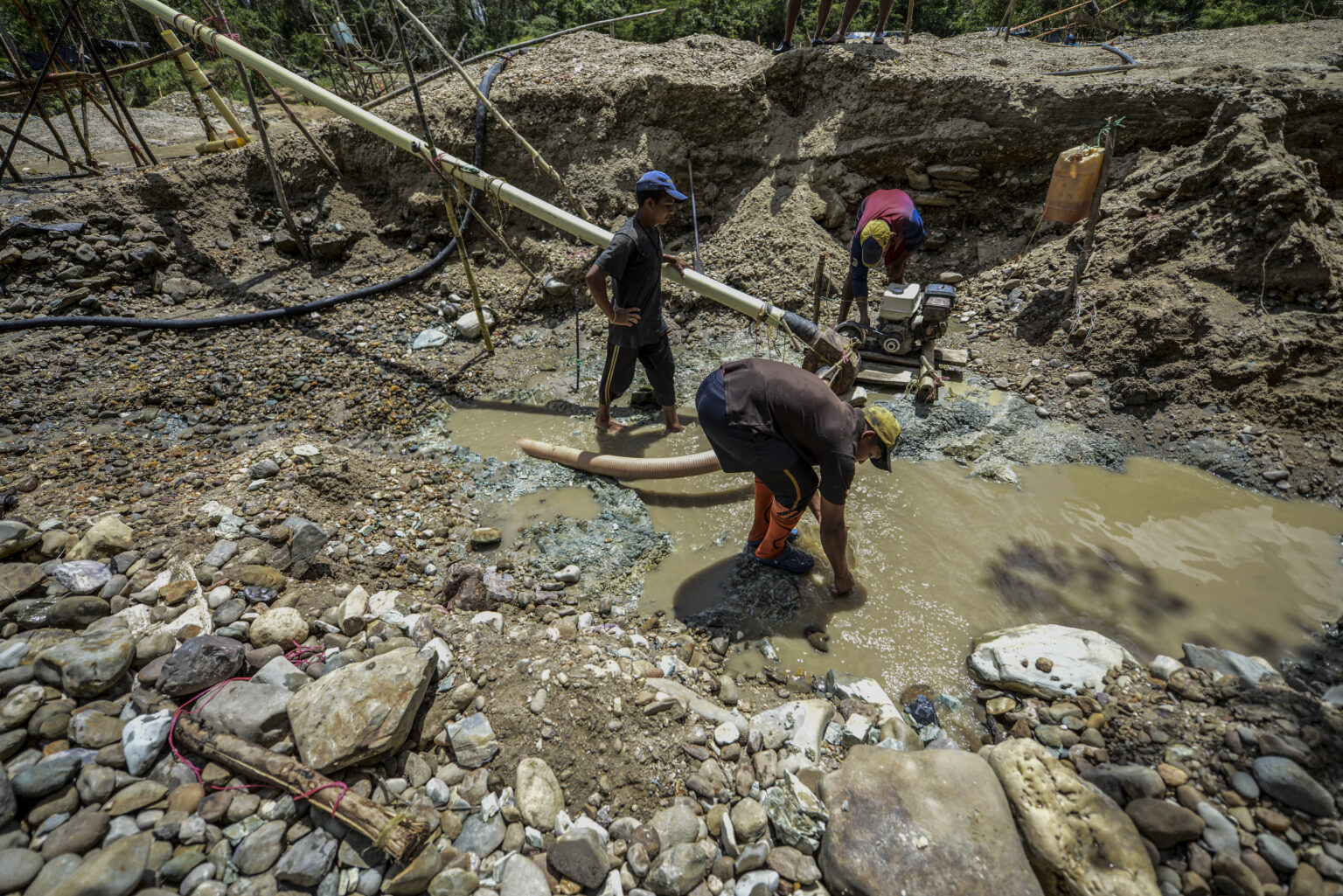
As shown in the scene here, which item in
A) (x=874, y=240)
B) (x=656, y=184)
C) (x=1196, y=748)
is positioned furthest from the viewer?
(x=874, y=240)

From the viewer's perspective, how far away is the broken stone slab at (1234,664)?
2559 mm

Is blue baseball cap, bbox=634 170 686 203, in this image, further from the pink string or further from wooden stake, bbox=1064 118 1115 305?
wooden stake, bbox=1064 118 1115 305

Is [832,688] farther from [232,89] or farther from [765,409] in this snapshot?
[232,89]

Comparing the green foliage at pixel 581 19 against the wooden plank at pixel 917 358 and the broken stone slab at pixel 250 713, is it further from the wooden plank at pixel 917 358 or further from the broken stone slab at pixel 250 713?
the broken stone slab at pixel 250 713

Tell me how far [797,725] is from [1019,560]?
1.97 metres

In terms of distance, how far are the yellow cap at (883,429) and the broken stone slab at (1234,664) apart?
175cm

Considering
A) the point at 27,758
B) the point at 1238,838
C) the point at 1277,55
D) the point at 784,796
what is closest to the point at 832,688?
the point at 784,796

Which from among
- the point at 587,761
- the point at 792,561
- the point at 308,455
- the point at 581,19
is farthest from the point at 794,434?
the point at 581,19

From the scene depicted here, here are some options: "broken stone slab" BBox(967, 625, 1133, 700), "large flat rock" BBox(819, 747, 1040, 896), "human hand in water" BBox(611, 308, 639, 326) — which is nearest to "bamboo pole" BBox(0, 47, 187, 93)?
"human hand in water" BBox(611, 308, 639, 326)

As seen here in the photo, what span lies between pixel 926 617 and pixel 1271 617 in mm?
1838

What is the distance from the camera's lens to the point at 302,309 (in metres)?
5.88

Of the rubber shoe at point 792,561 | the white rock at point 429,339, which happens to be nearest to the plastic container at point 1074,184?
the rubber shoe at point 792,561

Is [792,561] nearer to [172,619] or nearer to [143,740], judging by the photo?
[143,740]

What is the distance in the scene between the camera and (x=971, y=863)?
6.17 ft
